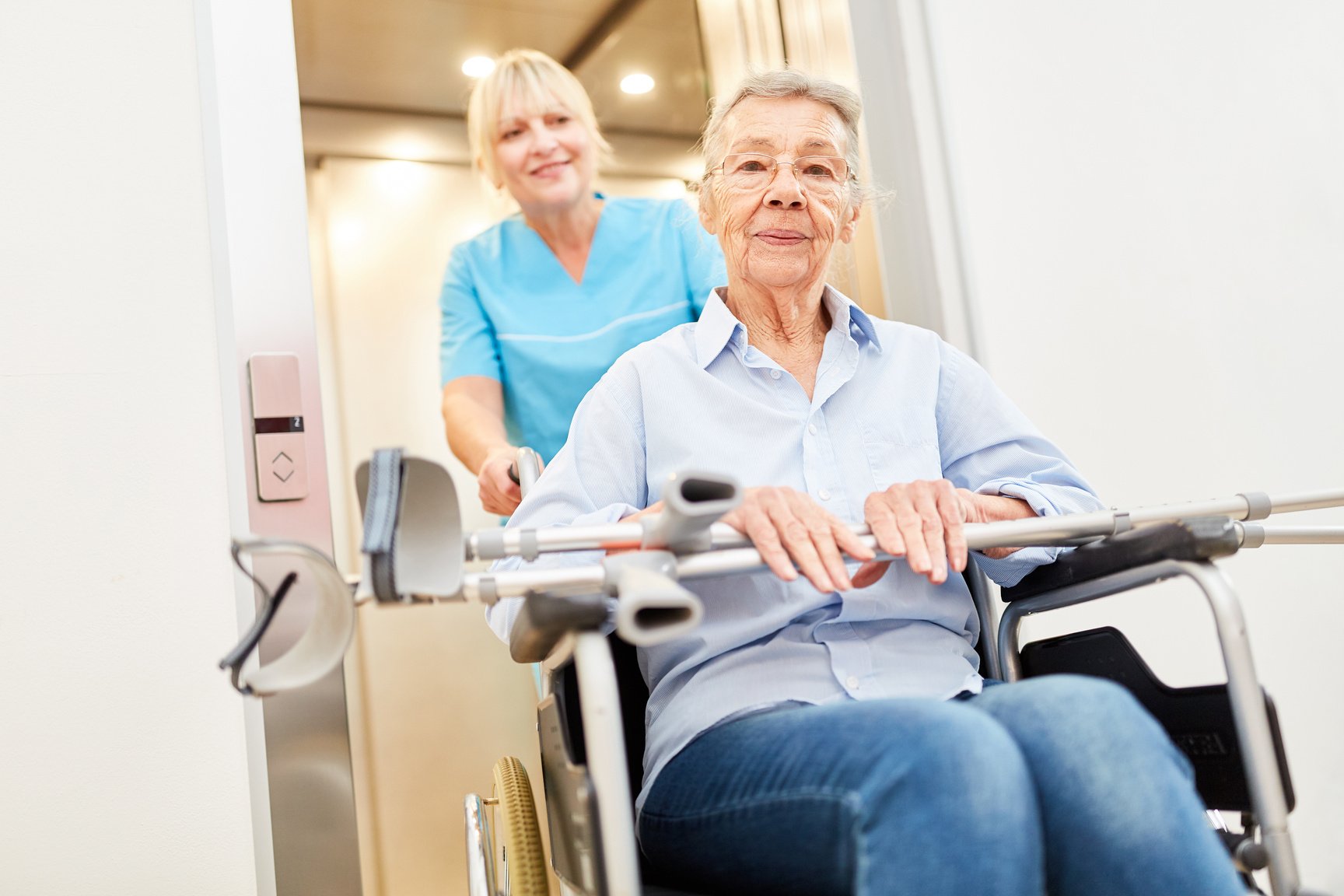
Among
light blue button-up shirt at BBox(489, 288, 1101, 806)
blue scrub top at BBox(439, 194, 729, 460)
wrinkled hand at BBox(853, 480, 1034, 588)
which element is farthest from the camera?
blue scrub top at BBox(439, 194, 729, 460)

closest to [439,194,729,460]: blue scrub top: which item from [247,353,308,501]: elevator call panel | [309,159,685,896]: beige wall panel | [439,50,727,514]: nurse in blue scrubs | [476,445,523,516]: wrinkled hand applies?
[439,50,727,514]: nurse in blue scrubs

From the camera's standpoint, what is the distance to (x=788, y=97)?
1426mm

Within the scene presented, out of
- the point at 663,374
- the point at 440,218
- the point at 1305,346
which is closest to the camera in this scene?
the point at 663,374

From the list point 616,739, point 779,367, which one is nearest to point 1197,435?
point 779,367

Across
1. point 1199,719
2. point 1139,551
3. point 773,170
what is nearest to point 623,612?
point 1139,551

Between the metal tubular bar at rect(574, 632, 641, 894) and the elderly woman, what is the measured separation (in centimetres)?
15

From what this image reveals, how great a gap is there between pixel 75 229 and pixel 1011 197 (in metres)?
1.47

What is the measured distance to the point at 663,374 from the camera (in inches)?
51.8

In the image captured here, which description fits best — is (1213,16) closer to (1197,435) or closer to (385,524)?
(1197,435)

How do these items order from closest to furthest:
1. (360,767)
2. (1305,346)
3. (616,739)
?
(616,739)
(1305,346)
(360,767)

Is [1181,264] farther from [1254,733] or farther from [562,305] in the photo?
[1254,733]

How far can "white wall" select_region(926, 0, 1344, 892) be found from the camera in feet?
6.50

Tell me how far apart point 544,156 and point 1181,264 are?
1189mm

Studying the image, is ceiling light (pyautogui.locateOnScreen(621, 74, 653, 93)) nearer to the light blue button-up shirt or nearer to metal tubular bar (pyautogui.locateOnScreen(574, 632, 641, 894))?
the light blue button-up shirt
